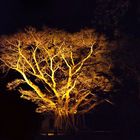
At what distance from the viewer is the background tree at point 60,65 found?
20234mm

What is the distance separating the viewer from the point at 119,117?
2211 cm

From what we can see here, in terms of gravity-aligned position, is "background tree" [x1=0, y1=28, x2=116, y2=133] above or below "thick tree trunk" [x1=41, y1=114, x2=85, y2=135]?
above

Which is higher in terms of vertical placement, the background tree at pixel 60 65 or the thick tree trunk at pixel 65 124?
the background tree at pixel 60 65

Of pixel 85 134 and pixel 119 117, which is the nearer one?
pixel 85 134

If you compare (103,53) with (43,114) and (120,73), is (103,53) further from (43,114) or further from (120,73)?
(43,114)

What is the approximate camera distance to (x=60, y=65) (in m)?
20.9

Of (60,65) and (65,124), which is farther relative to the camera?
(60,65)

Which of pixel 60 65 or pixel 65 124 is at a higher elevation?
pixel 60 65

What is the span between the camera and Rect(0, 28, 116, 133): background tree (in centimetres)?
2023

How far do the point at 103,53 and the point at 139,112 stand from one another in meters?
3.46

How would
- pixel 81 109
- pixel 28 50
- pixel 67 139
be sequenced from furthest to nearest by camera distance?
1. pixel 81 109
2. pixel 28 50
3. pixel 67 139

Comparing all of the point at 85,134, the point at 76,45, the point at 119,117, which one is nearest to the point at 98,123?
the point at 119,117

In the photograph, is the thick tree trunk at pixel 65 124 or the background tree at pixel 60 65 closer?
the background tree at pixel 60 65

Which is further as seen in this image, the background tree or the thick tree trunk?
the thick tree trunk
